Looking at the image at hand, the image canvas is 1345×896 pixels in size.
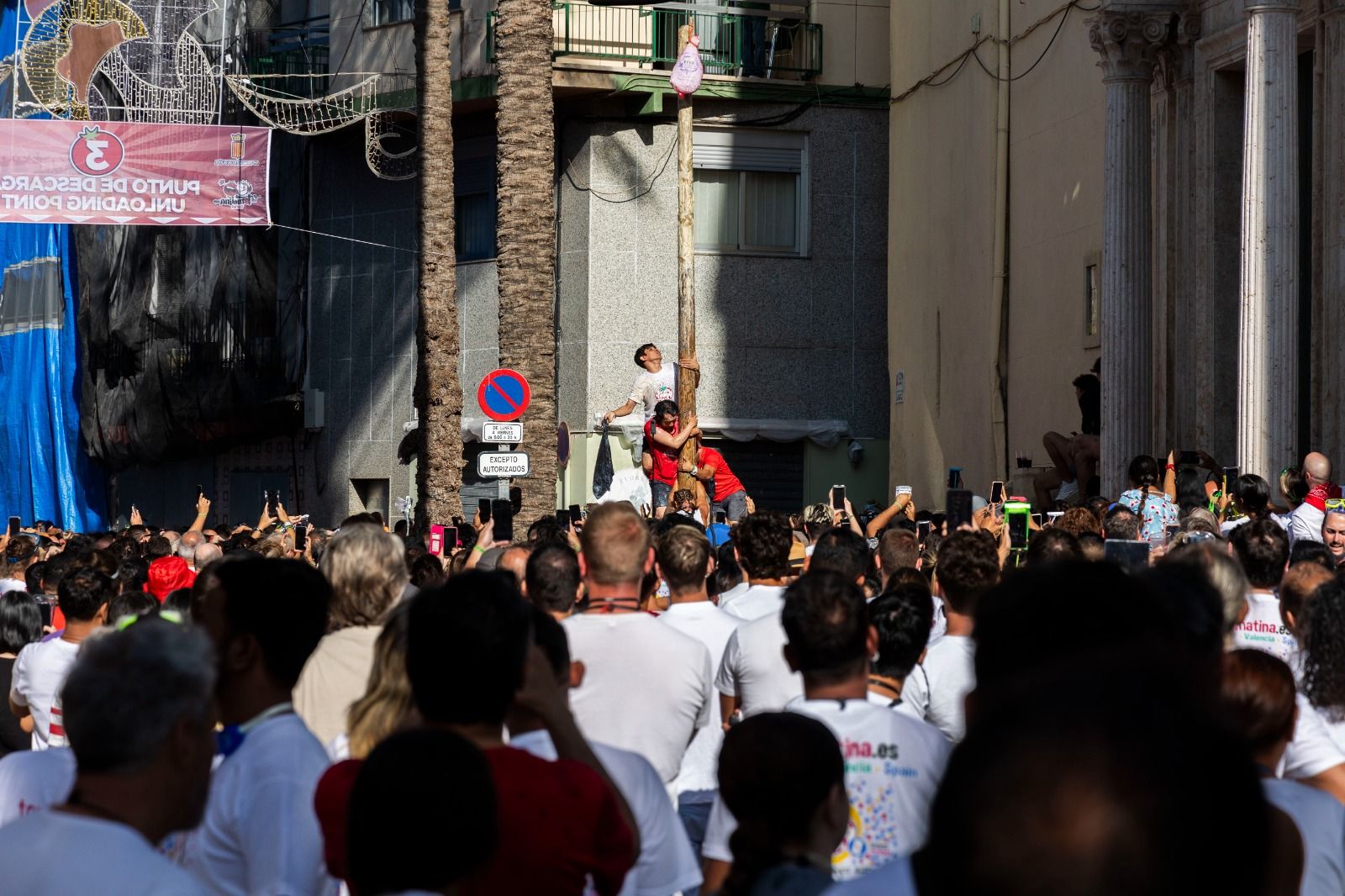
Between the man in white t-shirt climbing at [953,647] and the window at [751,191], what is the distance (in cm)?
2149

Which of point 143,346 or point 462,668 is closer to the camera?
point 462,668

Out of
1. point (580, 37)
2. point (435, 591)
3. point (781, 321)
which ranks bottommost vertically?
point (435, 591)

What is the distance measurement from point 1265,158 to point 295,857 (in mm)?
14263

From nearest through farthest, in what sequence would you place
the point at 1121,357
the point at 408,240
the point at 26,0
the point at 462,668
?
1. the point at 462,668
2. the point at 1121,357
3. the point at 26,0
4. the point at 408,240

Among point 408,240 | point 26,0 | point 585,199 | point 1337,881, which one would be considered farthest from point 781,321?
point 1337,881

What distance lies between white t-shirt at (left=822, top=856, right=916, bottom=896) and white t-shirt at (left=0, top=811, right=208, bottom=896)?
1138mm

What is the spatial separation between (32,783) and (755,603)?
3516 mm

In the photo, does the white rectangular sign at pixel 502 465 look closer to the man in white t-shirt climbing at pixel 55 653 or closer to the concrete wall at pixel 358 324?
the man in white t-shirt climbing at pixel 55 653

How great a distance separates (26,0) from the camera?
27.0m

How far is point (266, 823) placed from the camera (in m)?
3.98

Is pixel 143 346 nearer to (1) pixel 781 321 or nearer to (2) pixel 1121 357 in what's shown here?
(1) pixel 781 321

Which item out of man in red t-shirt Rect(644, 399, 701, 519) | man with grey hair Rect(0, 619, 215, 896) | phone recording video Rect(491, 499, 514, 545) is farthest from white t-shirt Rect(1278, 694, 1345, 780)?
man in red t-shirt Rect(644, 399, 701, 519)

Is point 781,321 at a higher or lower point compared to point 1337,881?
higher

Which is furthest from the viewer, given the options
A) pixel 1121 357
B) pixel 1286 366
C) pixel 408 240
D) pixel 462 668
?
pixel 408 240
